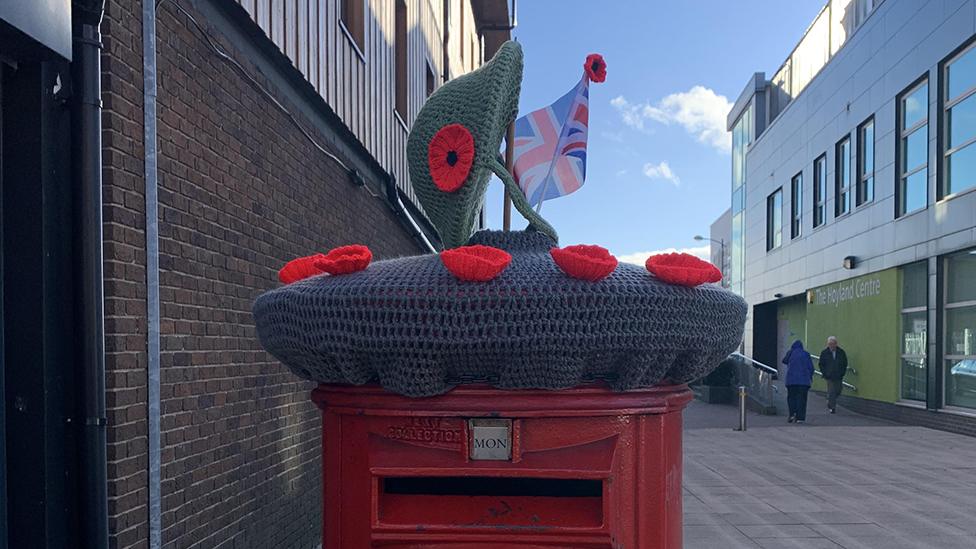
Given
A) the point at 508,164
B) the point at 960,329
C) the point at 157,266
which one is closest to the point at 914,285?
the point at 960,329

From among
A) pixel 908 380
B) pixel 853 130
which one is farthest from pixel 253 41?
pixel 853 130

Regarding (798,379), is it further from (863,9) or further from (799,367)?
(863,9)

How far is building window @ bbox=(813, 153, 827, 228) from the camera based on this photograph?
1958 centimetres

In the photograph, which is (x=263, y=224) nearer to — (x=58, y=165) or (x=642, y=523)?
(x=58, y=165)

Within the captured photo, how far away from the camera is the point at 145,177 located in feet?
9.99

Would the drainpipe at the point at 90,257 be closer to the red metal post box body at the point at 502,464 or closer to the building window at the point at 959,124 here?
the red metal post box body at the point at 502,464

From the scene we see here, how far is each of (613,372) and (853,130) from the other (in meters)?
17.9

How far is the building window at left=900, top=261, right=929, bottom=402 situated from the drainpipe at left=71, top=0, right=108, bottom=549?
13891 mm

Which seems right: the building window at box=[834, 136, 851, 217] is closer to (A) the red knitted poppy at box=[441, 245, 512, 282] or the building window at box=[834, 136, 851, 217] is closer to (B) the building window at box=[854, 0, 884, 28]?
(B) the building window at box=[854, 0, 884, 28]

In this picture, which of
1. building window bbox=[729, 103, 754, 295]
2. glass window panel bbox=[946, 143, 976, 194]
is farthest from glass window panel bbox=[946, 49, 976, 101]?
building window bbox=[729, 103, 754, 295]

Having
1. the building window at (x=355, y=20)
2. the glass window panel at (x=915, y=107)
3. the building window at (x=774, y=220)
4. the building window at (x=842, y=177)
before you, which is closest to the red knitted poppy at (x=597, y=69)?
the building window at (x=355, y=20)

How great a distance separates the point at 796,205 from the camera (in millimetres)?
22547

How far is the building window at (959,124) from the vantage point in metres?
Result: 11.8

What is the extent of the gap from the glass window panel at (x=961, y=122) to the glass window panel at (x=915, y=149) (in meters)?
0.74
